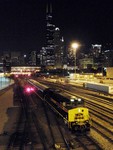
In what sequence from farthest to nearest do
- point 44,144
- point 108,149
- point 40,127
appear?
point 40,127
point 44,144
point 108,149

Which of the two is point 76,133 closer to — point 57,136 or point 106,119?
point 57,136

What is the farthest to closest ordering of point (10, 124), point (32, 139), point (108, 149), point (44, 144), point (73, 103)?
1. point (10, 124)
2. point (73, 103)
3. point (32, 139)
4. point (44, 144)
5. point (108, 149)

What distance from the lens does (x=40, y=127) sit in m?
30.6

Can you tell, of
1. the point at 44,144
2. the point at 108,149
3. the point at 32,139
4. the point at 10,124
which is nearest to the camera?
the point at 108,149

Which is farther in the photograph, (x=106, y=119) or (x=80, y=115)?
(x=106, y=119)

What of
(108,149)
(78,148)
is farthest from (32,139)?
(108,149)

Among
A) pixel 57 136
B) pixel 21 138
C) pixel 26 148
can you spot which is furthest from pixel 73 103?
pixel 26 148

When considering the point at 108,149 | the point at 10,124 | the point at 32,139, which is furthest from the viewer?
the point at 10,124

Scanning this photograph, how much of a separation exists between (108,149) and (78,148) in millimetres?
1963

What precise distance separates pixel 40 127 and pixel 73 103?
4.72 meters

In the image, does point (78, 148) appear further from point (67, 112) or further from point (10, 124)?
point (10, 124)

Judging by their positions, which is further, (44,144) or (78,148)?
(44,144)

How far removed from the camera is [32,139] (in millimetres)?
25266

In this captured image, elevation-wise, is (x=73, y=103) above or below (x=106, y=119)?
above
